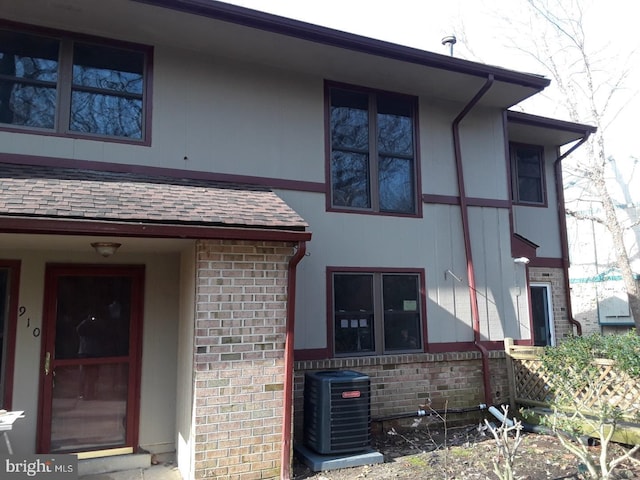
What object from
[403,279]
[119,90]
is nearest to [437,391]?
[403,279]

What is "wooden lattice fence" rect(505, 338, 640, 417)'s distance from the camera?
5750mm

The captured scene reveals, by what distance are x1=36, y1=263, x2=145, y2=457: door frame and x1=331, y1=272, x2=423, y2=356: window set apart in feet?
8.12

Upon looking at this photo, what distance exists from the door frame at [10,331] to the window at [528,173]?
846 centimetres

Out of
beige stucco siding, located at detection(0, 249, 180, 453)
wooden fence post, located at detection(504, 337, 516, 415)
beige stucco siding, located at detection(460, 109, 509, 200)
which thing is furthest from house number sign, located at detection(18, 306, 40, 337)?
wooden fence post, located at detection(504, 337, 516, 415)

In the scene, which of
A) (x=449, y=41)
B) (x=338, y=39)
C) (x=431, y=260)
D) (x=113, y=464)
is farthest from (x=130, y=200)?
(x=449, y=41)

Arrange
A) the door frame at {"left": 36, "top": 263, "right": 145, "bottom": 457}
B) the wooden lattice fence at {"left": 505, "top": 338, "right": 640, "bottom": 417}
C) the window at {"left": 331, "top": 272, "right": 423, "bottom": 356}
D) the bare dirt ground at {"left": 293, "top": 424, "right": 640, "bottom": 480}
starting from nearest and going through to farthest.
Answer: the bare dirt ground at {"left": 293, "top": 424, "right": 640, "bottom": 480}, the door frame at {"left": 36, "top": 263, "right": 145, "bottom": 457}, the wooden lattice fence at {"left": 505, "top": 338, "right": 640, "bottom": 417}, the window at {"left": 331, "top": 272, "right": 423, "bottom": 356}

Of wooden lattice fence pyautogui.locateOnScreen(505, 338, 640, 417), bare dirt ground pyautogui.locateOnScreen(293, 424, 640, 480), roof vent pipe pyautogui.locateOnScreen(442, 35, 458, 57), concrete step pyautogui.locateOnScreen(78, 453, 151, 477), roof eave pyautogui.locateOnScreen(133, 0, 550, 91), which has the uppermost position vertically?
roof vent pipe pyautogui.locateOnScreen(442, 35, 458, 57)

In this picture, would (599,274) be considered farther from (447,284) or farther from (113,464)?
(113,464)

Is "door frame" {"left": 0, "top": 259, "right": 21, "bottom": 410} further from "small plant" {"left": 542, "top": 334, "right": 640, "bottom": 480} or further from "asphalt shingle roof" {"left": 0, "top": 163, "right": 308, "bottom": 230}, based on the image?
"small plant" {"left": 542, "top": 334, "right": 640, "bottom": 480}

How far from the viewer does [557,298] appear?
9.43m

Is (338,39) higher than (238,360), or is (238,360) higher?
(338,39)

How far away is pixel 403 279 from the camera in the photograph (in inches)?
273

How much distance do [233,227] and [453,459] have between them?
359cm

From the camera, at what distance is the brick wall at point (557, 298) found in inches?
368
